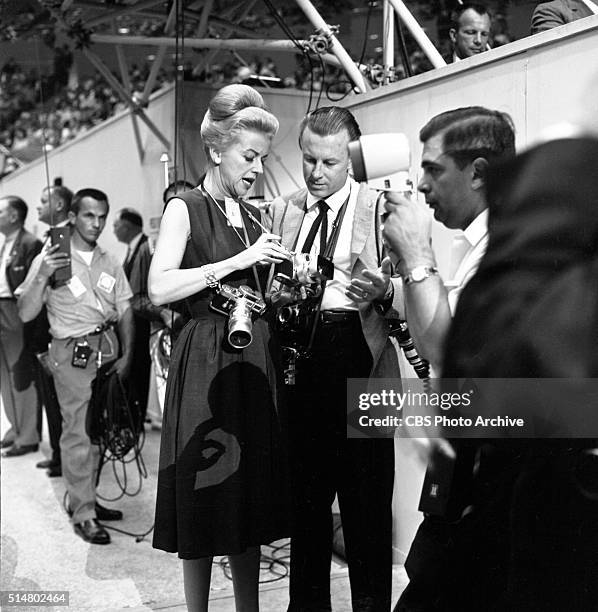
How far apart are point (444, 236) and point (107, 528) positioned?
251 centimetres

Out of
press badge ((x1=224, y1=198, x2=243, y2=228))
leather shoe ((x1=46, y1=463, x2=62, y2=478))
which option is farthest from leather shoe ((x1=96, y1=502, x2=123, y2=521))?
press badge ((x1=224, y1=198, x2=243, y2=228))

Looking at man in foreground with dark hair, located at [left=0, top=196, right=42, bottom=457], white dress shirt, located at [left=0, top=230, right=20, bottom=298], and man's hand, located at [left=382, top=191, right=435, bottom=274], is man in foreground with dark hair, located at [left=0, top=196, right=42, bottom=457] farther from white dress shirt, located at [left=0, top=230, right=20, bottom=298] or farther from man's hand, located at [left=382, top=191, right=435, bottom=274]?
man's hand, located at [left=382, top=191, right=435, bottom=274]

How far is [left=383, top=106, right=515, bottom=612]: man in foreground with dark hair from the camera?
1.31 meters

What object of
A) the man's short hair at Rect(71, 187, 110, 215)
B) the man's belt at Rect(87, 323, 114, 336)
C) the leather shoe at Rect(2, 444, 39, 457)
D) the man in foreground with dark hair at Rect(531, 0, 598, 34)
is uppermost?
the man's short hair at Rect(71, 187, 110, 215)

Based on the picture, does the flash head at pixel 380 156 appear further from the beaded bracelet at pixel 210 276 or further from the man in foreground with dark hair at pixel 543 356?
the beaded bracelet at pixel 210 276

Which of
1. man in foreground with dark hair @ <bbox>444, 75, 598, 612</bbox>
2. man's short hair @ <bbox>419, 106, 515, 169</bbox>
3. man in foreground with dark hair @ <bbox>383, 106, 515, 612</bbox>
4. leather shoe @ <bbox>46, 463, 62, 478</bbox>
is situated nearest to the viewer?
man in foreground with dark hair @ <bbox>444, 75, 598, 612</bbox>

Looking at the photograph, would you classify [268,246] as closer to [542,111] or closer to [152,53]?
[542,111]

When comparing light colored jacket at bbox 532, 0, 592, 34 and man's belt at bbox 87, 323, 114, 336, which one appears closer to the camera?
light colored jacket at bbox 532, 0, 592, 34

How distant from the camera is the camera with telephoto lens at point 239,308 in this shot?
6.37 feet

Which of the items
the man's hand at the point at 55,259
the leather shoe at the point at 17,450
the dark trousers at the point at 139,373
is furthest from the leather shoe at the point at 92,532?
the leather shoe at the point at 17,450

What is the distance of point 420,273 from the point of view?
133 cm

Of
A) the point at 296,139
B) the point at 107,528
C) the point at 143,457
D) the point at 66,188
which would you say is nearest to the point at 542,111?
the point at 296,139

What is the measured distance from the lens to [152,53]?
286cm

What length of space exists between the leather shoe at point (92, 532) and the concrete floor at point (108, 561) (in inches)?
1.2
